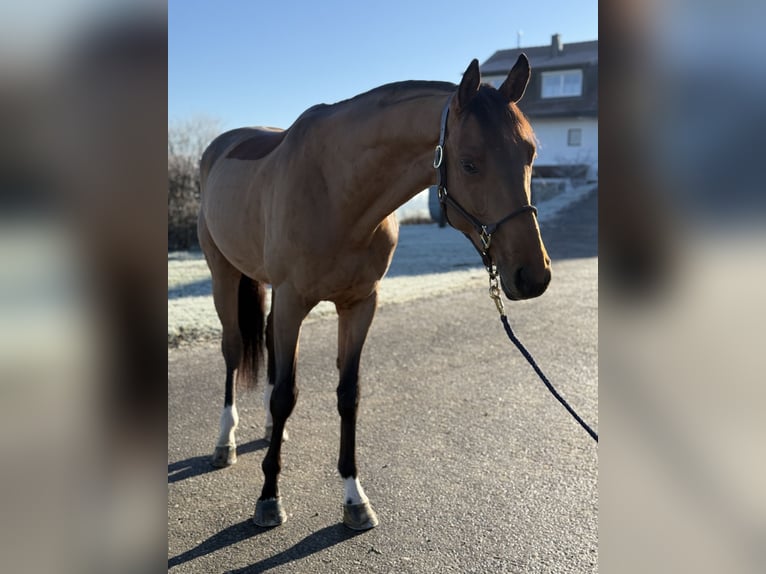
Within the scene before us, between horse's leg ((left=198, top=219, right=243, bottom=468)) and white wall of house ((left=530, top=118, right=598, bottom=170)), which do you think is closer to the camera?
horse's leg ((left=198, top=219, right=243, bottom=468))

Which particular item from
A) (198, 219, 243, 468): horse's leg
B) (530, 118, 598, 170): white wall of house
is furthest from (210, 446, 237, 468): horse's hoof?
(530, 118, 598, 170): white wall of house

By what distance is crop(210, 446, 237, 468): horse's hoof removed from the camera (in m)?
3.52

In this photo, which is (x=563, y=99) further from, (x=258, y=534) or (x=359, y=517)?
(x=258, y=534)

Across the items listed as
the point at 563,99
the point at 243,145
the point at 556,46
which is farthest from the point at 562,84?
the point at 243,145

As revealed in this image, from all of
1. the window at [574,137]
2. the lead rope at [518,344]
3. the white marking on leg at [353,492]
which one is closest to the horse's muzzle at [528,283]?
the lead rope at [518,344]

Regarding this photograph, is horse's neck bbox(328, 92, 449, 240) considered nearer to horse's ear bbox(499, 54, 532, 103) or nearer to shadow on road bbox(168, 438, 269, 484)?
horse's ear bbox(499, 54, 532, 103)

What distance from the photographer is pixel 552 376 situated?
4.97 metres

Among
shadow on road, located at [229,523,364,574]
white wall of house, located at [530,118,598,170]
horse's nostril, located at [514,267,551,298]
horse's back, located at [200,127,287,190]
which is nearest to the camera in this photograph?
horse's nostril, located at [514,267,551,298]

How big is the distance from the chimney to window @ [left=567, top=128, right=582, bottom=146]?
5692 mm

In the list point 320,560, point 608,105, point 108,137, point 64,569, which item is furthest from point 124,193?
point 320,560

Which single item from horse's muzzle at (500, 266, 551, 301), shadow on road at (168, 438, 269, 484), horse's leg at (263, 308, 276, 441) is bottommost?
shadow on road at (168, 438, 269, 484)

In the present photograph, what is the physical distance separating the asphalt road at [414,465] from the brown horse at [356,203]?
23cm

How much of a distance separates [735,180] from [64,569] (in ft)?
2.78

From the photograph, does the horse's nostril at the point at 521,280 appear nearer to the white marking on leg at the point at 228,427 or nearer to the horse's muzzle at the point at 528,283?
the horse's muzzle at the point at 528,283
